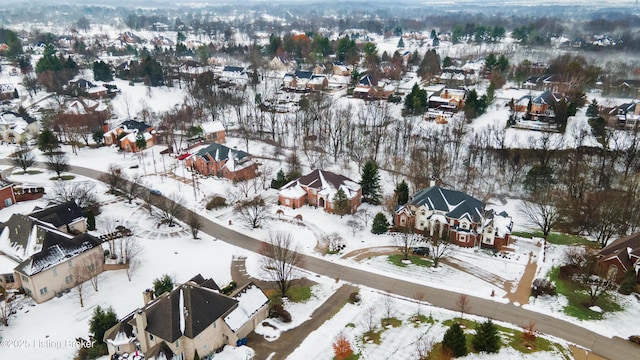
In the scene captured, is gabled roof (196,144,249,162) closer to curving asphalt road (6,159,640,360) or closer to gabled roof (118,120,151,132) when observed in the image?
curving asphalt road (6,159,640,360)

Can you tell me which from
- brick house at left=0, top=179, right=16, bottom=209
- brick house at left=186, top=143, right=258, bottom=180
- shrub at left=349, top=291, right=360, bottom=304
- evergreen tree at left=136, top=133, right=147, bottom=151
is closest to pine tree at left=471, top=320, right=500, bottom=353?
shrub at left=349, top=291, right=360, bottom=304

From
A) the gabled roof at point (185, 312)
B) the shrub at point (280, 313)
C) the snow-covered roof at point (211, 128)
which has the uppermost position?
the snow-covered roof at point (211, 128)

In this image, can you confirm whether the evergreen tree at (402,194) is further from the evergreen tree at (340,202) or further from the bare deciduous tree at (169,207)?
the bare deciduous tree at (169,207)

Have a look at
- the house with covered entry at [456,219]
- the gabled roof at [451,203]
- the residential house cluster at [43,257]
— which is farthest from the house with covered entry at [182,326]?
the gabled roof at [451,203]

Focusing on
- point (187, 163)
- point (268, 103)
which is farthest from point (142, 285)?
point (268, 103)

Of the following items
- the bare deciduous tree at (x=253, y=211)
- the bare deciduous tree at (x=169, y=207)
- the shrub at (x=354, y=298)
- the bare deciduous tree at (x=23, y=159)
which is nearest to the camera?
the shrub at (x=354, y=298)

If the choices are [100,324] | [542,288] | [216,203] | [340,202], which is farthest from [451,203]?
Answer: [100,324]
